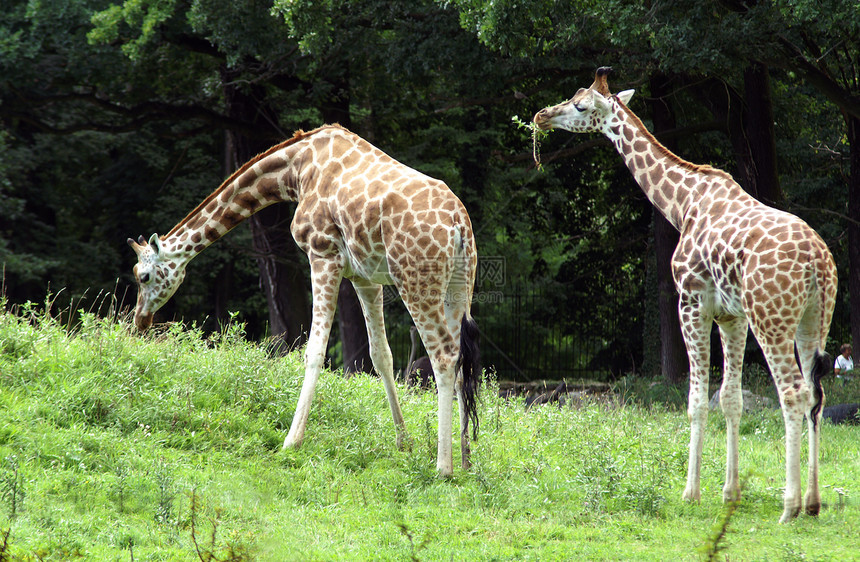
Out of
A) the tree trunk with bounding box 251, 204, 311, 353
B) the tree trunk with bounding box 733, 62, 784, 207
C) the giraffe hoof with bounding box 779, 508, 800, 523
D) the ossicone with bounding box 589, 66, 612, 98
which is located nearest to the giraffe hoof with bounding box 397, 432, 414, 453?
the giraffe hoof with bounding box 779, 508, 800, 523

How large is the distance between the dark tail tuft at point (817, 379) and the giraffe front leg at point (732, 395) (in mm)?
543

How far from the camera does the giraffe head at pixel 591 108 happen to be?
8312 mm

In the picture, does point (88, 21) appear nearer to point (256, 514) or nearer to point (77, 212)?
point (77, 212)

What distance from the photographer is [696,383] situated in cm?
695

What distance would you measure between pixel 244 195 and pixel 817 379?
227 inches

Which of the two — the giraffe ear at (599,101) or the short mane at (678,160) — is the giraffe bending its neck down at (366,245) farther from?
the short mane at (678,160)

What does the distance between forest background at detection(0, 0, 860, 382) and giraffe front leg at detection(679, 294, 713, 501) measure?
17.6ft

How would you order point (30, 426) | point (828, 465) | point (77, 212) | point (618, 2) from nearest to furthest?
point (30, 426), point (828, 465), point (618, 2), point (77, 212)

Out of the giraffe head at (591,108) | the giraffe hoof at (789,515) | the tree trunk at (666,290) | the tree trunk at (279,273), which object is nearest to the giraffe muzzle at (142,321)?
the giraffe head at (591,108)

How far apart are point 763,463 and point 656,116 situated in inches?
380

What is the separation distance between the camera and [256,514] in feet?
20.7

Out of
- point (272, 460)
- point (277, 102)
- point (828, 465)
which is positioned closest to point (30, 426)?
point (272, 460)

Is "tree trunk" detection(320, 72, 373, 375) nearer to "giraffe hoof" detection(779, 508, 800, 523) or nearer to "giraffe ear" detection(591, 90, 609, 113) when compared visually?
"giraffe ear" detection(591, 90, 609, 113)

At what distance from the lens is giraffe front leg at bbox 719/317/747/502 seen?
6781mm
